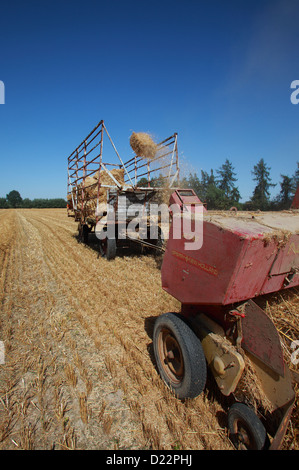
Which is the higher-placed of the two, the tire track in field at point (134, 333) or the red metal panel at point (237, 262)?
the red metal panel at point (237, 262)

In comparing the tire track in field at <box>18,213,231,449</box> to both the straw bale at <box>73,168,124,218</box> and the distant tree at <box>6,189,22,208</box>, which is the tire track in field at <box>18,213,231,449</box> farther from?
the distant tree at <box>6,189,22,208</box>

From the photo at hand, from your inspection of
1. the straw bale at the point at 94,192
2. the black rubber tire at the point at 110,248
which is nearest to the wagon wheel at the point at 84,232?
the straw bale at the point at 94,192

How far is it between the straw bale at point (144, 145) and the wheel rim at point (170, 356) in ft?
18.1

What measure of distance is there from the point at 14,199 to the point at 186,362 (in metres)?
88.0

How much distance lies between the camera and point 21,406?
80.0 inches

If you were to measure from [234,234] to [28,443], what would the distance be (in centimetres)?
227

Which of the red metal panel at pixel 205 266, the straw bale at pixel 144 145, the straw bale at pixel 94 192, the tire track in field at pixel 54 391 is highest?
the straw bale at pixel 144 145

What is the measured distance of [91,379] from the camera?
239 cm

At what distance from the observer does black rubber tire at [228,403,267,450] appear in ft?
5.10

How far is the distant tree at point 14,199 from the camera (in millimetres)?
71919

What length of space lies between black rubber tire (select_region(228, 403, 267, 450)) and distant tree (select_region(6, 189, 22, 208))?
8210 centimetres

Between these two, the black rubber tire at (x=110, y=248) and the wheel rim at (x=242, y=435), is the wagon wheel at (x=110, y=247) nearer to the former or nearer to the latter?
the black rubber tire at (x=110, y=248)
